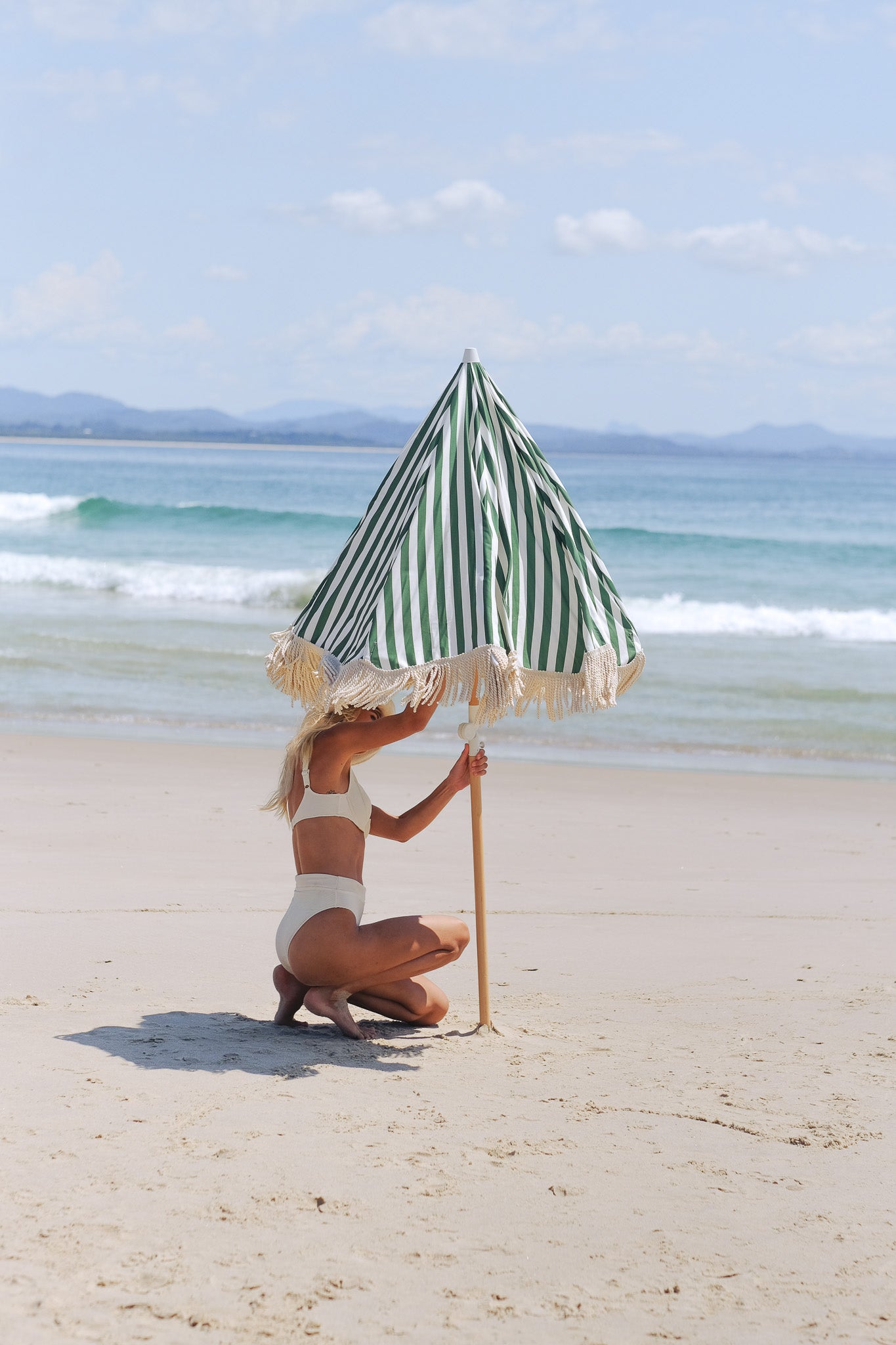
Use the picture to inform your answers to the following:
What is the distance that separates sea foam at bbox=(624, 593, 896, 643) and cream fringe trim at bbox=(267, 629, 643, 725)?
1563cm

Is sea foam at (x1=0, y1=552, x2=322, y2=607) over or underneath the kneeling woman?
over

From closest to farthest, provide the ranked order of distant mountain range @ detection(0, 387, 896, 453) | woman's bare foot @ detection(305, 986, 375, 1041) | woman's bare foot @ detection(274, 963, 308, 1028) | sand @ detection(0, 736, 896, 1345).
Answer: sand @ detection(0, 736, 896, 1345), woman's bare foot @ detection(305, 986, 375, 1041), woman's bare foot @ detection(274, 963, 308, 1028), distant mountain range @ detection(0, 387, 896, 453)

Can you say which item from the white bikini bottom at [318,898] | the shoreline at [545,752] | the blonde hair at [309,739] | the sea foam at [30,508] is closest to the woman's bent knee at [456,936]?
the white bikini bottom at [318,898]

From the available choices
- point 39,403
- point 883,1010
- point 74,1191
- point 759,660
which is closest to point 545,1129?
point 74,1191

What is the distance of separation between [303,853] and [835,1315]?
2159 mm

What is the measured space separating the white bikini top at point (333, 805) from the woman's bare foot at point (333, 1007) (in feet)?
1.87

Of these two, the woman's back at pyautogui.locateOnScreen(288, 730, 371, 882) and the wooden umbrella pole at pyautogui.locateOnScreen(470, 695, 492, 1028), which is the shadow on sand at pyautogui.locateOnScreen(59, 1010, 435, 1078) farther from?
the woman's back at pyautogui.locateOnScreen(288, 730, 371, 882)

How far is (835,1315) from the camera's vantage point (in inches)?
106

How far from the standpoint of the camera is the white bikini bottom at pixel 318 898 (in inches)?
165

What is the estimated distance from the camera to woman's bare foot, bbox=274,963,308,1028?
173 inches

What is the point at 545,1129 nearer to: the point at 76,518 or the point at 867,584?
the point at 867,584

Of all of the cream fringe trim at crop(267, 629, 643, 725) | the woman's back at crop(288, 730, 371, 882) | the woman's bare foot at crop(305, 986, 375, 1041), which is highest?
the cream fringe trim at crop(267, 629, 643, 725)

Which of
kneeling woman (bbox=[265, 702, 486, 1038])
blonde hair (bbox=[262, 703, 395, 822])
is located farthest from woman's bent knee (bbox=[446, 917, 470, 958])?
blonde hair (bbox=[262, 703, 395, 822])

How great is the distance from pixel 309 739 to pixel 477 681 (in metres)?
0.62
